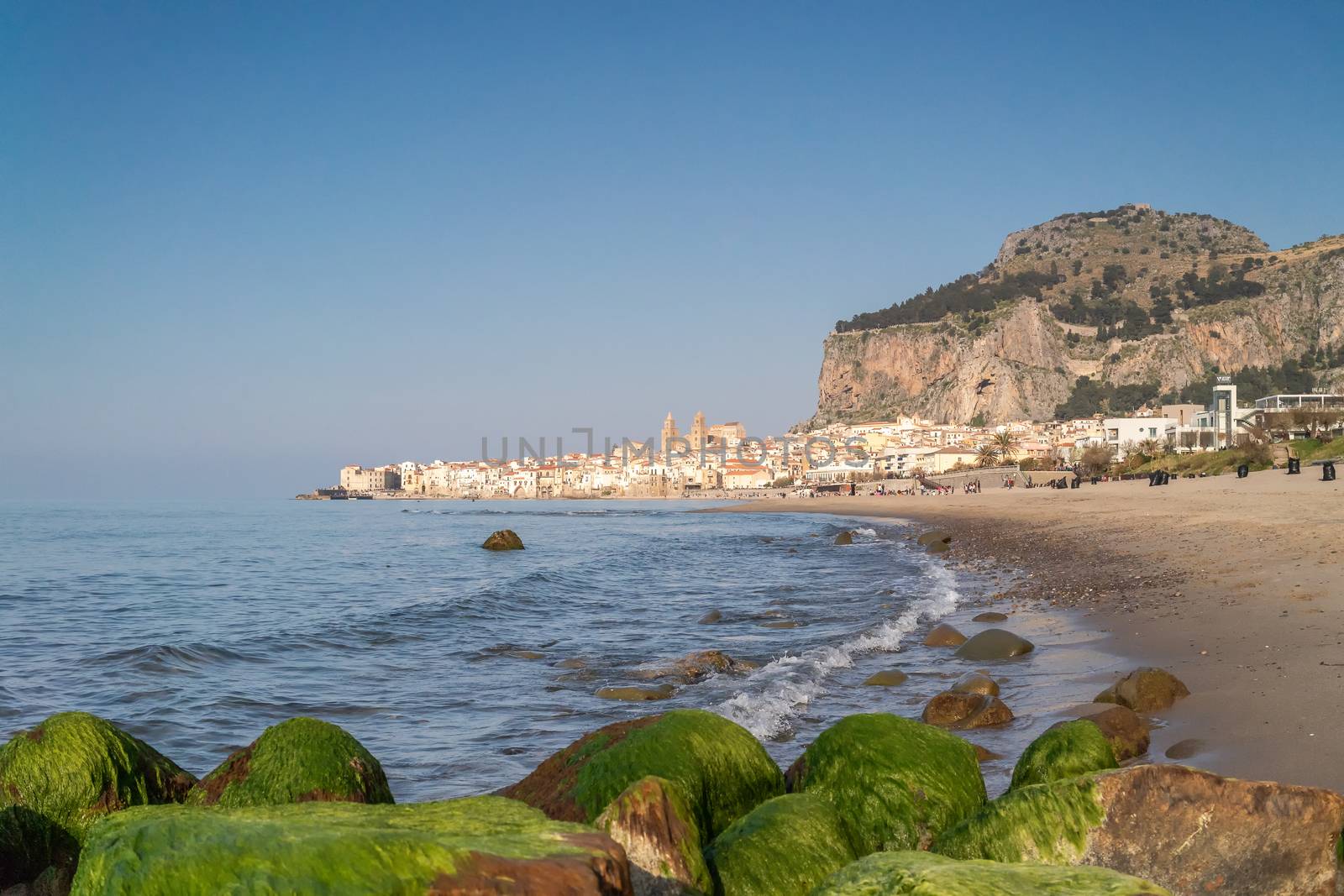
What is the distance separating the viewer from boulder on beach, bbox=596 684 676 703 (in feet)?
37.8

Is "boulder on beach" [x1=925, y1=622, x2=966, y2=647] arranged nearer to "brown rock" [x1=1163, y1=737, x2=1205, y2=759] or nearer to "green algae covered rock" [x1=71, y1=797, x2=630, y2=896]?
"brown rock" [x1=1163, y1=737, x2=1205, y2=759]

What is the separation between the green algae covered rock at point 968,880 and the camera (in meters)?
2.79

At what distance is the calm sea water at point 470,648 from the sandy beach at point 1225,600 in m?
1.19

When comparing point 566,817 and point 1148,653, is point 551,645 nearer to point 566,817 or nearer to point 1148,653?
point 1148,653

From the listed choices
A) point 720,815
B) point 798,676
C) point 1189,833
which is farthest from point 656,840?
point 798,676

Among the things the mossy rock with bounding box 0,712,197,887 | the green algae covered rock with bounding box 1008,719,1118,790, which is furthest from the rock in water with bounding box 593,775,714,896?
the mossy rock with bounding box 0,712,197,887

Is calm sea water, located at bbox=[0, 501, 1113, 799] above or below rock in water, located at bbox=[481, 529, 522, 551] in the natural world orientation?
above

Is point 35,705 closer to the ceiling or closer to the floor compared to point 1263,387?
closer to the floor

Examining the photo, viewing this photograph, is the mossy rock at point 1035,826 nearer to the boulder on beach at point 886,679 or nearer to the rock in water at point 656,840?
the rock in water at point 656,840

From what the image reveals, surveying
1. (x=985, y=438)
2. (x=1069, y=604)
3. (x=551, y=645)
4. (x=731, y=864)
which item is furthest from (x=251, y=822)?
(x=985, y=438)

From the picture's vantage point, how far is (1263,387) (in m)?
157

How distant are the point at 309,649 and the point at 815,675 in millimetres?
8765

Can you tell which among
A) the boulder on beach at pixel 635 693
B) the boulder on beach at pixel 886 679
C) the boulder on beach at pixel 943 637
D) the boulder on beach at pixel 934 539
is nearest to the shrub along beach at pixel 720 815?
the boulder on beach at pixel 886 679

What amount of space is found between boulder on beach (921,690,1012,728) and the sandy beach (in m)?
1.43
